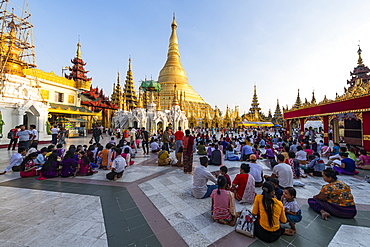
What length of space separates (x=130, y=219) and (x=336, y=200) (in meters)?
3.93

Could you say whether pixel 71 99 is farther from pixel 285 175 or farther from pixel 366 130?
pixel 366 130

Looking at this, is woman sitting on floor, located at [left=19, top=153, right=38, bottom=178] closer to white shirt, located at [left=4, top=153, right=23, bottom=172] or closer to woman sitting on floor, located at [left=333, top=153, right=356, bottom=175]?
white shirt, located at [left=4, top=153, right=23, bottom=172]

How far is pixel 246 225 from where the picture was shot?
107 inches

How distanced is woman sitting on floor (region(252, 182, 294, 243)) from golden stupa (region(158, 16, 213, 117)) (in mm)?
35137

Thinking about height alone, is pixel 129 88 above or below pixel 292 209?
above

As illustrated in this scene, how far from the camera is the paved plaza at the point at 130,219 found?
2611 millimetres

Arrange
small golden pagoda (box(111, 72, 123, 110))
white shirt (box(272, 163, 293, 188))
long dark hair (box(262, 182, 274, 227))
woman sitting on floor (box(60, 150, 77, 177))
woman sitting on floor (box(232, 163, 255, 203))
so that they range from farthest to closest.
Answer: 1. small golden pagoda (box(111, 72, 123, 110))
2. woman sitting on floor (box(60, 150, 77, 177))
3. white shirt (box(272, 163, 293, 188))
4. woman sitting on floor (box(232, 163, 255, 203))
5. long dark hair (box(262, 182, 274, 227))

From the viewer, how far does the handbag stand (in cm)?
268

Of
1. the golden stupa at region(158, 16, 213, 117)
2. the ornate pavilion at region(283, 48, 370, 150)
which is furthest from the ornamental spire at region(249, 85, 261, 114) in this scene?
the ornate pavilion at region(283, 48, 370, 150)

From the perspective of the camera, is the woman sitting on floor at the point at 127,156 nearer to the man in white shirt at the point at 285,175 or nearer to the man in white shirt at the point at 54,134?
the man in white shirt at the point at 285,175

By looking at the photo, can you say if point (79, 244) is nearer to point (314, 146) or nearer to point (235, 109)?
point (314, 146)

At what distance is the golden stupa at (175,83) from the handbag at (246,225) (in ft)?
115

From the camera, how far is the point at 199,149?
32.4 feet

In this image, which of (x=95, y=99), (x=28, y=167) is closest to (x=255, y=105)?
(x=95, y=99)
